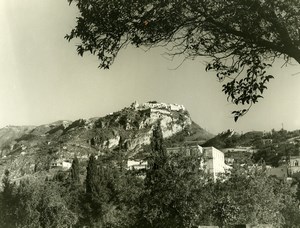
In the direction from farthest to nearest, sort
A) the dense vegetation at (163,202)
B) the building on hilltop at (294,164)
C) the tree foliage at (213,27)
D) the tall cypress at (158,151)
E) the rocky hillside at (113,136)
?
1. the rocky hillside at (113,136)
2. the building on hilltop at (294,164)
3. the tall cypress at (158,151)
4. the dense vegetation at (163,202)
5. the tree foliage at (213,27)

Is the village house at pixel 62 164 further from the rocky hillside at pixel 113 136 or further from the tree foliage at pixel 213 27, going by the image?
the tree foliage at pixel 213 27

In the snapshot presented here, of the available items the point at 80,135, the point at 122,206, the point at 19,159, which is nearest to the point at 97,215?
the point at 122,206

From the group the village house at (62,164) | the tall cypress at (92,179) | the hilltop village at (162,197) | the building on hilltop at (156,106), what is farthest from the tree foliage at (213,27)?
the building on hilltop at (156,106)

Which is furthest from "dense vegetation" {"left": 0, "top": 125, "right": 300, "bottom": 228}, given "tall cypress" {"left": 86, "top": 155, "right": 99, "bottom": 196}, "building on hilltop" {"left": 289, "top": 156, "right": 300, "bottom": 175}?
"building on hilltop" {"left": 289, "top": 156, "right": 300, "bottom": 175}

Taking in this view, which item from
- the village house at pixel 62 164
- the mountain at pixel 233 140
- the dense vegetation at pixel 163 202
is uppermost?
the mountain at pixel 233 140

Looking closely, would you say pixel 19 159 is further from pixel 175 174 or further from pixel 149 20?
pixel 149 20

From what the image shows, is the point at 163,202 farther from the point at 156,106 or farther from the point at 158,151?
the point at 156,106
